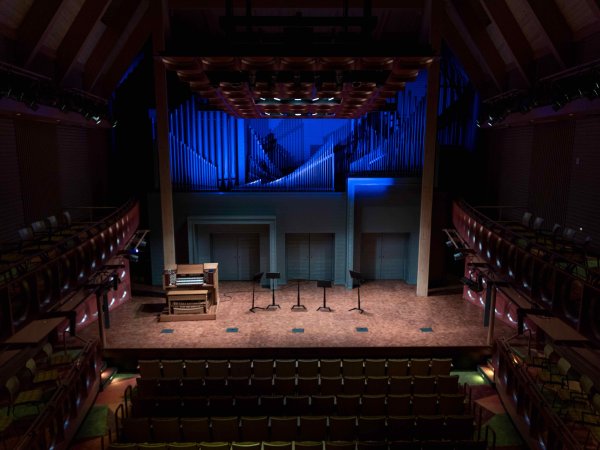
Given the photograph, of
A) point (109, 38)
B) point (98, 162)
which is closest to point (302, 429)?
point (98, 162)

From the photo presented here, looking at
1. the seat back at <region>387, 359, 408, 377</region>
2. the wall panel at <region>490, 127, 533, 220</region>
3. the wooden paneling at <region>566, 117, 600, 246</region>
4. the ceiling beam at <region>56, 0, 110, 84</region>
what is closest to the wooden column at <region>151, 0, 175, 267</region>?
the ceiling beam at <region>56, 0, 110, 84</region>

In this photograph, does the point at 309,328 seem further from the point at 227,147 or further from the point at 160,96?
the point at 160,96

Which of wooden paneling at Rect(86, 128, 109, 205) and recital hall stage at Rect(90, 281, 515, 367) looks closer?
recital hall stage at Rect(90, 281, 515, 367)

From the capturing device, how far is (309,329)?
10.5 meters

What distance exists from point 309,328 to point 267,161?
16.3 feet

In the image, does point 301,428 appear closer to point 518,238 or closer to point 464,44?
point 518,238

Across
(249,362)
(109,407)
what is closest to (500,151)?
(249,362)

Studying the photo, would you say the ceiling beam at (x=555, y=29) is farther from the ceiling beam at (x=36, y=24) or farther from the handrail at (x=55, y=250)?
the handrail at (x=55, y=250)

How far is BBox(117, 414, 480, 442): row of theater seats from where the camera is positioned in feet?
22.1

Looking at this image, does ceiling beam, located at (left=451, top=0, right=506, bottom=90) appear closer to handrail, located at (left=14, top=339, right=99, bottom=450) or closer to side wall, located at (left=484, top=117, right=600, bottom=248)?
side wall, located at (left=484, top=117, right=600, bottom=248)

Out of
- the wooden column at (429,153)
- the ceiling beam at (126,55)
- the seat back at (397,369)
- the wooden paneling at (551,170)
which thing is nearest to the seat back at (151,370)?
the seat back at (397,369)

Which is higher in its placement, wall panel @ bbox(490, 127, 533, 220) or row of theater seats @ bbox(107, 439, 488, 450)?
wall panel @ bbox(490, 127, 533, 220)

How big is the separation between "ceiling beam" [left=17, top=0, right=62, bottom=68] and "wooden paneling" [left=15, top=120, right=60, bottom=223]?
1.44 m

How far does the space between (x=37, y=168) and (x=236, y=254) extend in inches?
233
